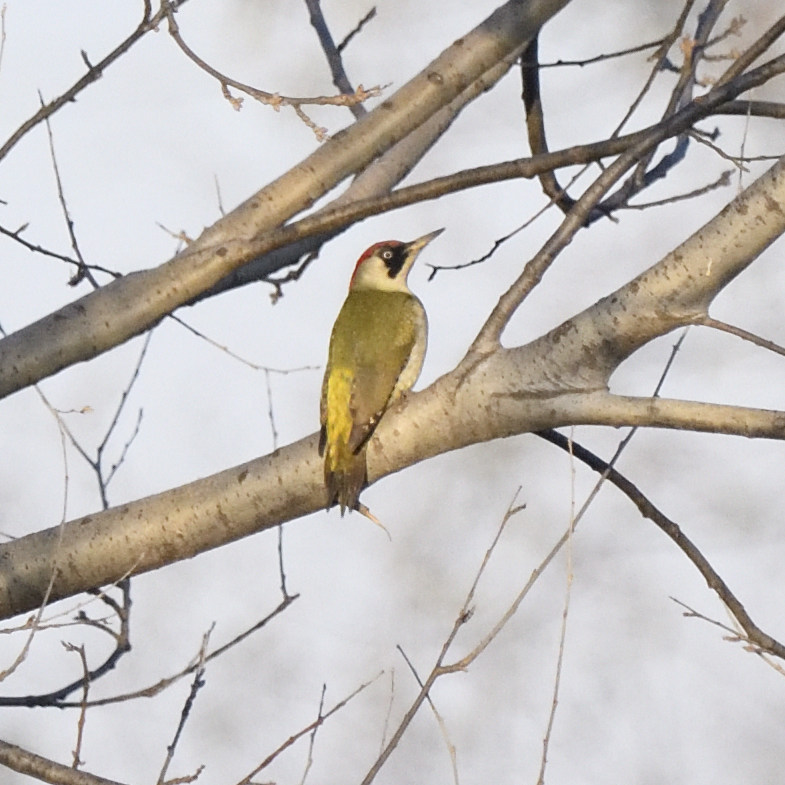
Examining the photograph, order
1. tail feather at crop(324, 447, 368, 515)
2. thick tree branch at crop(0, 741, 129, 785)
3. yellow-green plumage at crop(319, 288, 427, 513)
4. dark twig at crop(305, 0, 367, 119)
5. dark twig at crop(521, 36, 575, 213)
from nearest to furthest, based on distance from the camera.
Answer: thick tree branch at crop(0, 741, 129, 785) < tail feather at crop(324, 447, 368, 515) < yellow-green plumage at crop(319, 288, 427, 513) < dark twig at crop(521, 36, 575, 213) < dark twig at crop(305, 0, 367, 119)

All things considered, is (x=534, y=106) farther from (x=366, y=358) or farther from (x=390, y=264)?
(x=390, y=264)

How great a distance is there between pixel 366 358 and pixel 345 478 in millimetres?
1508

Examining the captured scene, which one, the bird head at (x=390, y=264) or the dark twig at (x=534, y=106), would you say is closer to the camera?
the dark twig at (x=534, y=106)

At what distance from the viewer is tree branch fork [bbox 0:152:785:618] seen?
321cm

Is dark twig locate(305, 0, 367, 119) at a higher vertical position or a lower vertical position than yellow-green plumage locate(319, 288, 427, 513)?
higher

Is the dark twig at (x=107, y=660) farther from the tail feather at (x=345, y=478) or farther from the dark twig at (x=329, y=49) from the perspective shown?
the dark twig at (x=329, y=49)

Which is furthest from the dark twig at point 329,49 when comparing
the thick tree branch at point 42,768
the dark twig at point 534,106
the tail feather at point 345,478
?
the thick tree branch at point 42,768

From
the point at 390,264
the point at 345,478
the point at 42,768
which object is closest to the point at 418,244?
the point at 390,264

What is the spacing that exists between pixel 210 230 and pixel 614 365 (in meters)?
1.41

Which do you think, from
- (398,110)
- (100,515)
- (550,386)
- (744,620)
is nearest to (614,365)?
(550,386)

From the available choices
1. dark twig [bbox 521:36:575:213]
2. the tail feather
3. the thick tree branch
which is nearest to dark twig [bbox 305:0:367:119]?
dark twig [bbox 521:36:575:213]

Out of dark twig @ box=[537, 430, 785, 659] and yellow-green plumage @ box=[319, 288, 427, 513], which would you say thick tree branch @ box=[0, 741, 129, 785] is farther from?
dark twig @ box=[537, 430, 785, 659]

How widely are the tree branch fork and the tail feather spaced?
0.03 metres

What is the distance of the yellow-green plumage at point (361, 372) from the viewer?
12.8 feet
